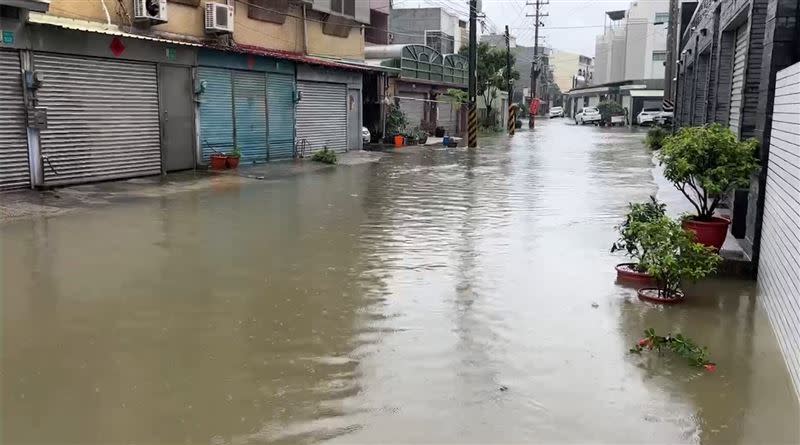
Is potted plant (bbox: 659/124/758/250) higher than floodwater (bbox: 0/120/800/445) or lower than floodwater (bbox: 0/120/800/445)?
higher

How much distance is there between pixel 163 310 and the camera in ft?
18.6

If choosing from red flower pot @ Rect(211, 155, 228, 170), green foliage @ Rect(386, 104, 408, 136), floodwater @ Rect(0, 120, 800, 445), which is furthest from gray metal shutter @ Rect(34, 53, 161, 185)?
green foliage @ Rect(386, 104, 408, 136)

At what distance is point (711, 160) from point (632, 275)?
1.50 m

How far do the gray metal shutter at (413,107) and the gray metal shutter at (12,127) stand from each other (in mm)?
20359

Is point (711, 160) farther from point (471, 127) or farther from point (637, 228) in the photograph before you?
point (471, 127)

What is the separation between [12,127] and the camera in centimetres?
1171

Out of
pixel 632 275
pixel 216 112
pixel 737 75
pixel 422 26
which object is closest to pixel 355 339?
pixel 632 275

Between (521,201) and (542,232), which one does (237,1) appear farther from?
(542,232)

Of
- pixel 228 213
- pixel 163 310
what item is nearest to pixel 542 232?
pixel 228 213

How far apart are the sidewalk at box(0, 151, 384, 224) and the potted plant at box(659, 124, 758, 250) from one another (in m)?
8.40

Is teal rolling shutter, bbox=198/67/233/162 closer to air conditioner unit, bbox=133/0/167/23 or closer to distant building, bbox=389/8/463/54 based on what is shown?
air conditioner unit, bbox=133/0/167/23

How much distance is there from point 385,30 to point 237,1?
18566 mm

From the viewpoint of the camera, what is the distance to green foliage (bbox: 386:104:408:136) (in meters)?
28.7

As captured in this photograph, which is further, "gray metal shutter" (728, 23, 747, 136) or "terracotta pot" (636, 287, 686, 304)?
"gray metal shutter" (728, 23, 747, 136)
